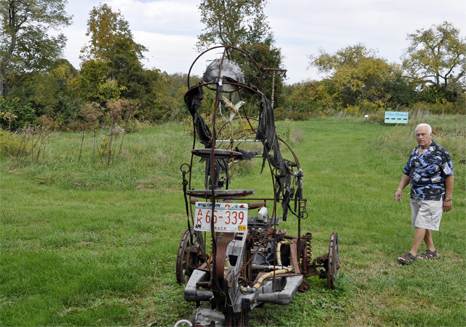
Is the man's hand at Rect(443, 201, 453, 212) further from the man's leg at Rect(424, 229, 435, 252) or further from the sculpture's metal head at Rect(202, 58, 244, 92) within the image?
the sculpture's metal head at Rect(202, 58, 244, 92)

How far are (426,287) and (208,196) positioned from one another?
9.73 ft

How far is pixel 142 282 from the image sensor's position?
14.6 feet

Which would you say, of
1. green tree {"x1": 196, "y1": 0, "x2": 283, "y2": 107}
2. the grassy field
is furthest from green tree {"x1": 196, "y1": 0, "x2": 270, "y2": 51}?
the grassy field

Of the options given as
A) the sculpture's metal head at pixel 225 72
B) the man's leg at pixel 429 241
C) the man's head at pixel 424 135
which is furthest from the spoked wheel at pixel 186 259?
the man's head at pixel 424 135

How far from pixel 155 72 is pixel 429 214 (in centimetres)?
2602

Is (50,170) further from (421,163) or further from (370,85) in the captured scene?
(370,85)

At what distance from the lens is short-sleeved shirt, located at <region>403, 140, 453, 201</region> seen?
520cm

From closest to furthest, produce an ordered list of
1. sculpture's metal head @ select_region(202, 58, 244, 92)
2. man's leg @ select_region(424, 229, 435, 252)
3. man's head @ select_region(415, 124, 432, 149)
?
sculpture's metal head @ select_region(202, 58, 244, 92), man's head @ select_region(415, 124, 432, 149), man's leg @ select_region(424, 229, 435, 252)

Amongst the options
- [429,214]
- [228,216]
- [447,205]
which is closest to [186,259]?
[228,216]

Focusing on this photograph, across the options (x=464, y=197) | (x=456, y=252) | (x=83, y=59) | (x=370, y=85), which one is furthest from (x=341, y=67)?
(x=456, y=252)

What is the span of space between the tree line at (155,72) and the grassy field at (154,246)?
11855mm

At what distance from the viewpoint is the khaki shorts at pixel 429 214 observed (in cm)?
522

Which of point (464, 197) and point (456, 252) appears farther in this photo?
point (464, 197)

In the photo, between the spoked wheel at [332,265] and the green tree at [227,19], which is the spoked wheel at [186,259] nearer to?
the spoked wheel at [332,265]
